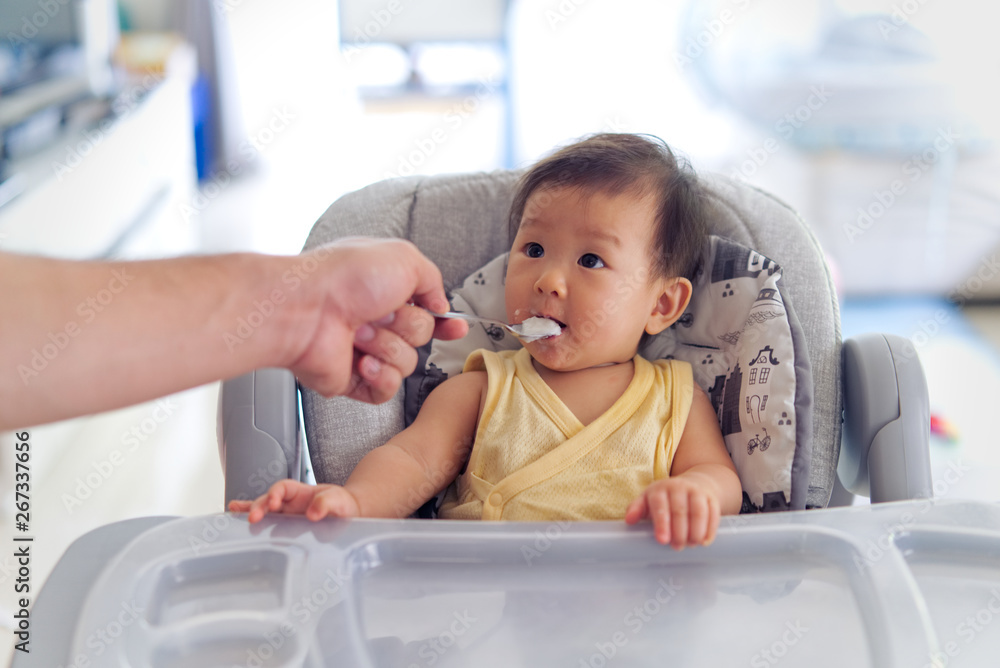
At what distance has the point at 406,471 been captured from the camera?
992 millimetres

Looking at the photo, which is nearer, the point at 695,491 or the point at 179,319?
the point at 179,319

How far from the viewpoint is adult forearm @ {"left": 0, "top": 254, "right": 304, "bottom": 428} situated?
591 mm

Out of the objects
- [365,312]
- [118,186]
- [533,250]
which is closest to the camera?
[365,312]

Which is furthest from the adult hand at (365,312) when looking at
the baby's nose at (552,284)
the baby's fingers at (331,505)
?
the baby's nose at (552,284)

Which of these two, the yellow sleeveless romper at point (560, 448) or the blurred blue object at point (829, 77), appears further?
the blurred blue object at point (829, 77)

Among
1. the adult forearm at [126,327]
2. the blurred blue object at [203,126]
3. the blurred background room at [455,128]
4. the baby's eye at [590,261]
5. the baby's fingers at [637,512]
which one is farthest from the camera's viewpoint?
the blurred blue object at [203,126]

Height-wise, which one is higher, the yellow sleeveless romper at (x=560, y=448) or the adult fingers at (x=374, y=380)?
the adult fingers at (x=374, y=380)

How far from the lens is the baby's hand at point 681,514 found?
0.78 meters

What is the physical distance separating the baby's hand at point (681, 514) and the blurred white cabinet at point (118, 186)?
108 cm

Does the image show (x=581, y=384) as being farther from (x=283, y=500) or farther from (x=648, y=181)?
(x=283, y=500)

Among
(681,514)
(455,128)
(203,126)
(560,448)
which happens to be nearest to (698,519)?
(681,514)

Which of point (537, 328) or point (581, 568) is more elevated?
point (537, 328)

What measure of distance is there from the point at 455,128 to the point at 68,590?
3243 mm

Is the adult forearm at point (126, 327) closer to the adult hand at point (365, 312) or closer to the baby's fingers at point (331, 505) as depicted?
the adult hand at point (365, 312)
